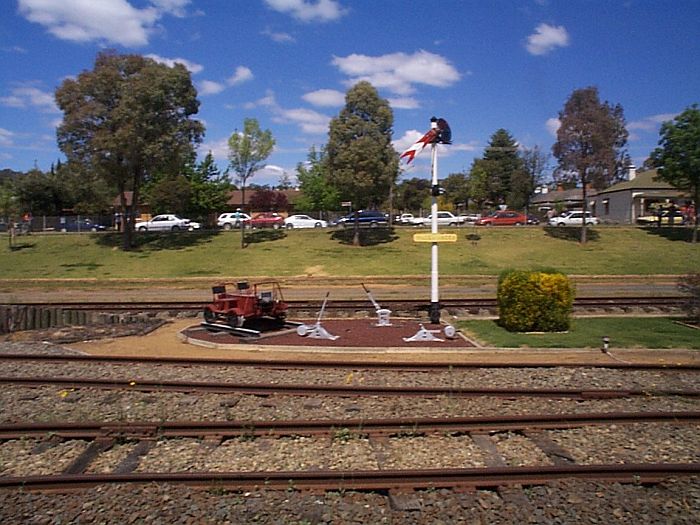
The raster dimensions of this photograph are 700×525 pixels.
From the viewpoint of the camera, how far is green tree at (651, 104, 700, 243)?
40438mm

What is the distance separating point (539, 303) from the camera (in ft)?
50.2

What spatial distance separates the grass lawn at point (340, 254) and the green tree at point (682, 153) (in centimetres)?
421

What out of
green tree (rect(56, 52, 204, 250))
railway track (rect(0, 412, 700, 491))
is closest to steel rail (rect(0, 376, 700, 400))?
railway track (rect(0, 412, 700, 491))

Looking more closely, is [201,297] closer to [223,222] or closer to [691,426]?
[691,426]

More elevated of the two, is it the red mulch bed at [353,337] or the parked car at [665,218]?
the parked car at [665,218]

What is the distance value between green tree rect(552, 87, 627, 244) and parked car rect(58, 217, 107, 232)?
136ft

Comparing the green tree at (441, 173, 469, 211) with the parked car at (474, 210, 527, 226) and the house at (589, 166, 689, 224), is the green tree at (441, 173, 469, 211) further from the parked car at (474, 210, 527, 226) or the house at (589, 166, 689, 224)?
the parked car at (474, 210, 527, 226)

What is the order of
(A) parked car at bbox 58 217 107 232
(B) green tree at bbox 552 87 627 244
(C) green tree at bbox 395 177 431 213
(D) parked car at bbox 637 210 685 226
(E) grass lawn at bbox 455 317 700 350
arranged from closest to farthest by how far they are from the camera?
(E) grass lawn at bbox 455 317 700 350
(B) green tree at bbox 552 87 627 244
(D) parked car at bbox 637 210 685 226
(A) parked car at bbox 58 217 107 232
(C) green tree at bbox 395 177 431 213

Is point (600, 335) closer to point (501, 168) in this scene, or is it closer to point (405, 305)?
point (405, 305)

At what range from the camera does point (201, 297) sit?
25.3m

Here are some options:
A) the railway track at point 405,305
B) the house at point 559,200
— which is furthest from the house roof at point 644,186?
the railway track at point 405,305

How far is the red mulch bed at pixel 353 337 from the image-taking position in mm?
14047

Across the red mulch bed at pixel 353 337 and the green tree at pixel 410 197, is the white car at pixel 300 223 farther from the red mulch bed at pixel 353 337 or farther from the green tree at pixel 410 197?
the red mulch bed at pixel 353 337

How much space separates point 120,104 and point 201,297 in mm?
20553
